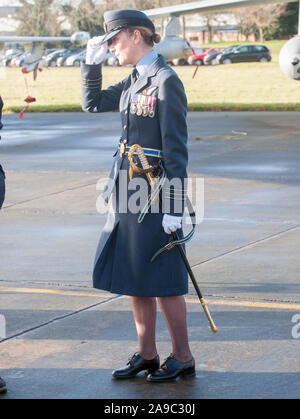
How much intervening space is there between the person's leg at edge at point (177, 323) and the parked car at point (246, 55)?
6463cm

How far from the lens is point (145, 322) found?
458 centimetres

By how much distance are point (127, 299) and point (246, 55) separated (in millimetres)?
64123

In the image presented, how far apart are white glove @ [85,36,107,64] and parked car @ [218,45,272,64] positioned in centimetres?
6422

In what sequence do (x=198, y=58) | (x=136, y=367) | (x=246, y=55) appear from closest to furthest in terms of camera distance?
(x=136, y=367), (x=246, y=55), (x=198, y=58)

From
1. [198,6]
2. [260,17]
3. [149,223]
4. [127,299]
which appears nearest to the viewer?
[149,223]

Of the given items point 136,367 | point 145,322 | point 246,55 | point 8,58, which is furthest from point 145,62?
point 8,58

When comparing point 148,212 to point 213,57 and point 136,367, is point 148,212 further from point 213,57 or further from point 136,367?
point 213,57

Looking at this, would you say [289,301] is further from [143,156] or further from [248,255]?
[143,156]

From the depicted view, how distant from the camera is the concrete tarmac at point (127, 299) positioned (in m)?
4.50

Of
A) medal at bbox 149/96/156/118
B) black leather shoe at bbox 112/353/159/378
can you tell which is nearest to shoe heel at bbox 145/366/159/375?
black leather shoe at bbox 112/353/159/378

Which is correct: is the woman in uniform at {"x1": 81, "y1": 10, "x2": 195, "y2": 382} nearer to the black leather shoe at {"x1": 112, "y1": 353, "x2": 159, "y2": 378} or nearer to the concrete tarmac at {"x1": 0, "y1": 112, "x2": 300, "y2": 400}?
the black leather shoe at {"x1": 112, "y1": 353, "x2": 159, "y2": 378}

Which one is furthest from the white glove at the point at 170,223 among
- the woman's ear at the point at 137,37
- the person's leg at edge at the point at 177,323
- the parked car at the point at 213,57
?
the parked car at the point at 213,57

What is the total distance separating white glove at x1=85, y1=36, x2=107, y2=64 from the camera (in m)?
4.57
